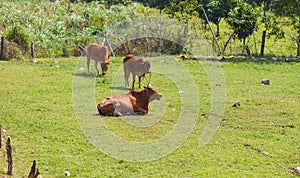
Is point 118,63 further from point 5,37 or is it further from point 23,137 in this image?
point 23,137

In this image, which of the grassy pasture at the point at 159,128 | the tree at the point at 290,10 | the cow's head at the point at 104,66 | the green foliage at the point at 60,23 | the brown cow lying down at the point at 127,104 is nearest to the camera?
the grassy pasture at the point at 159,128

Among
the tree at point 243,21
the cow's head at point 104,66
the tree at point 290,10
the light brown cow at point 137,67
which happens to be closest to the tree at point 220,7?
the tree at point 243,21

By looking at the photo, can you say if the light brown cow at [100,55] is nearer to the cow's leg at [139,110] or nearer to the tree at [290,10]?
the cow's leg at [139,110]

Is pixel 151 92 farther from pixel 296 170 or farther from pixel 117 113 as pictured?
pixel 296 170

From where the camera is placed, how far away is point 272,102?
1388cm

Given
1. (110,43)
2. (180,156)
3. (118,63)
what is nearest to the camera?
(180,156)

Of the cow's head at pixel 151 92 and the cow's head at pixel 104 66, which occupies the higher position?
the cow's head at pixel 104 66

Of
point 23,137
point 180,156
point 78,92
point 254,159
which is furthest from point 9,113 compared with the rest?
point 254,159

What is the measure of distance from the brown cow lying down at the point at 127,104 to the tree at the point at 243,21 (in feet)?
33.8

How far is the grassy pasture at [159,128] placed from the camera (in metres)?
8.61

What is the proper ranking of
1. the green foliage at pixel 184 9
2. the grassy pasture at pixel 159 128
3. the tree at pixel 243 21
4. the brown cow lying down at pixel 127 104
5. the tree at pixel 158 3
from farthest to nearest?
the tree at pixel 158 3, the green foliage at pixel 184 9, the tree at pixel 243 21, the brown cow lying down at pixel 127 104, the grassy pasture at pixel 159 128

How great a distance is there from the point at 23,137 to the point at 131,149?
1980mm

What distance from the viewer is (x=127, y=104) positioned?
1168 centimetres

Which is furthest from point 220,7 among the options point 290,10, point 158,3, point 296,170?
point 296,170
